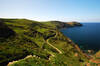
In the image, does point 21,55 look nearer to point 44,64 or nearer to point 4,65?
point 4,65

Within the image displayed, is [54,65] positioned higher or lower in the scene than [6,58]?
lower

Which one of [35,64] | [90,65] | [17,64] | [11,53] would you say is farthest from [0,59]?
[90,65]

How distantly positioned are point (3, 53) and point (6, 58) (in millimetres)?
3104

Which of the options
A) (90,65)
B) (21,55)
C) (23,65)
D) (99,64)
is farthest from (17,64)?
(99,64)

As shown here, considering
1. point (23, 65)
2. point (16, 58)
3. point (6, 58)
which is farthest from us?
point (16, 58)

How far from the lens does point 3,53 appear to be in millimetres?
31438

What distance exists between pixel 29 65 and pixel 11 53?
472 inches

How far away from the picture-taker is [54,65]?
98.0 ft

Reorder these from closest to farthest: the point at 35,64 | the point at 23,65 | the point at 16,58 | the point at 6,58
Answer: the point at 23,65, the point at 35,64, the point at 6,58, the point at 16,58

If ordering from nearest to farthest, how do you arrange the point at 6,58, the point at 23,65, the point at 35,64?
the point at 23,65, the point at 35,64, the point at 6,58

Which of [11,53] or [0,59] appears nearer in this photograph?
[0,59]

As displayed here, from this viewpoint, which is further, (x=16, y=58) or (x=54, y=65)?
(x=16, y=58)

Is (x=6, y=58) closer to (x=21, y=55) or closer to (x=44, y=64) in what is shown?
(x=21, y=55)

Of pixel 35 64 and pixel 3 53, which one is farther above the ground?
pixel 3 53
